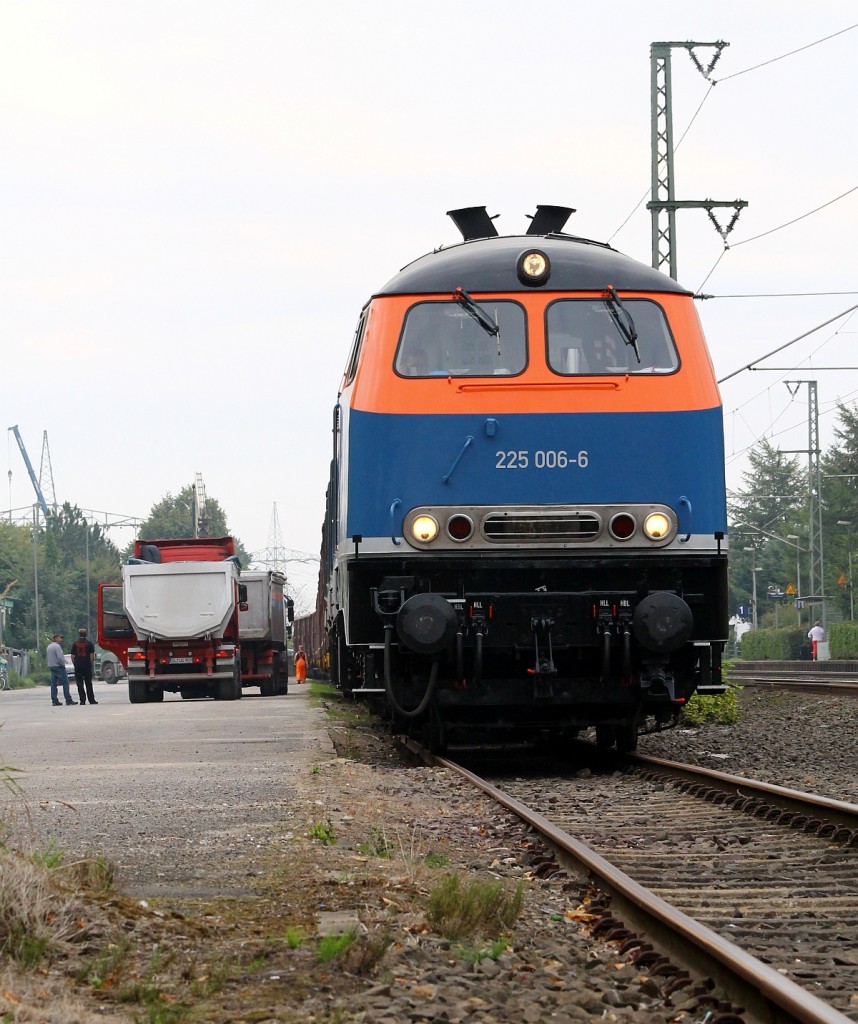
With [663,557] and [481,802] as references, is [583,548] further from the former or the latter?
[481,802]

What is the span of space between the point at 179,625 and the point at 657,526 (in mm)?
20988

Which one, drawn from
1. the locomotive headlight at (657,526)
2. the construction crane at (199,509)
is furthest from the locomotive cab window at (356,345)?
the construction crane at (199,509)

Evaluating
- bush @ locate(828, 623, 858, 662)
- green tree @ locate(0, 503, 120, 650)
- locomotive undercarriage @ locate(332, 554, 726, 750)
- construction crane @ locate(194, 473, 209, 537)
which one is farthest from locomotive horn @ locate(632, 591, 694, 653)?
green tree @ locate(0, 503, 120, 650)

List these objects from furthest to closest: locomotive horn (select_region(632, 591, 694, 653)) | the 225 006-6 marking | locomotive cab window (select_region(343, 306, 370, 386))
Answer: locomotive cab window (select_region(343, 306, 370, 386)) → the 225 006-6 marking → locomotive horn (select_region(632, 591, 694, 653))

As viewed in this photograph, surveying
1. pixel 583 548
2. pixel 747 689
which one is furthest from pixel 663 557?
pixel 747 689

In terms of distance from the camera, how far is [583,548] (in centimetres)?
1038

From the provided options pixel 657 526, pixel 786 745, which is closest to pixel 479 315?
pixel 657 526

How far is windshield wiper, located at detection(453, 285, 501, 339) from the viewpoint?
10914 millimetres

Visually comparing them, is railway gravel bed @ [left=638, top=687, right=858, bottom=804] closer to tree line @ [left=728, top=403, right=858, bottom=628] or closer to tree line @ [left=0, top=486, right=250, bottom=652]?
tree line @ [left=728, top=403, right=858, bottom=628]

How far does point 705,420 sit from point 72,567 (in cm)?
11009

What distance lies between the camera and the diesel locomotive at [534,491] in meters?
10.4

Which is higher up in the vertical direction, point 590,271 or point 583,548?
point 590,271

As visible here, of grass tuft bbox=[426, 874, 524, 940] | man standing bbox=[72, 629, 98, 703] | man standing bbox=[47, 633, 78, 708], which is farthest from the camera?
man standing bbox=[47, 633, 78, 708]

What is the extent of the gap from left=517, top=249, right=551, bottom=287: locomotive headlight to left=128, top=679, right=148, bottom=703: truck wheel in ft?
70.1
